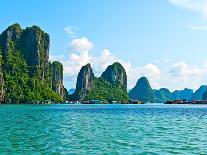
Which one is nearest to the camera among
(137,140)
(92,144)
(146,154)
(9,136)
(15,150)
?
(146,154)

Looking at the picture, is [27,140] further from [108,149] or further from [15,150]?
[108,149]

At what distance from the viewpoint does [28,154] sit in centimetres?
3366

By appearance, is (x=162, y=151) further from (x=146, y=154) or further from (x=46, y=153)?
(x=46, y=153)

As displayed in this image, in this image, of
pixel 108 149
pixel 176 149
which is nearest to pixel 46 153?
pixel 108 149

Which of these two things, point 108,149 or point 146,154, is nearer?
point 146,154

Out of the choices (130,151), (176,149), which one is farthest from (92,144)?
(176,149)

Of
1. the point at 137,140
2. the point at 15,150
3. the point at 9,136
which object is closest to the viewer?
the point at 15,150

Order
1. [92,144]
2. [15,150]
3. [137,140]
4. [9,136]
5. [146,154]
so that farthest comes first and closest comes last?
[9,136] < [137,140] < [92,144] < [15,150] < [146,154]

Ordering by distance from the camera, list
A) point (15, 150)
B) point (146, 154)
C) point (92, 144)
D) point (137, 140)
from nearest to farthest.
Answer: point (146, 154), point (15, 150), point (92, 144), point (137, 140)

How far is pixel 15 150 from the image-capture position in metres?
35.9

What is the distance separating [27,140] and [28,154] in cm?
996

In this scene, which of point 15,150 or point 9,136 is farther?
point 9,136

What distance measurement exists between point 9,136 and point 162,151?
20832 millimetres

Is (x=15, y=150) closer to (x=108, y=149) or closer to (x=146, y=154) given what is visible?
(x=108, y=149)
